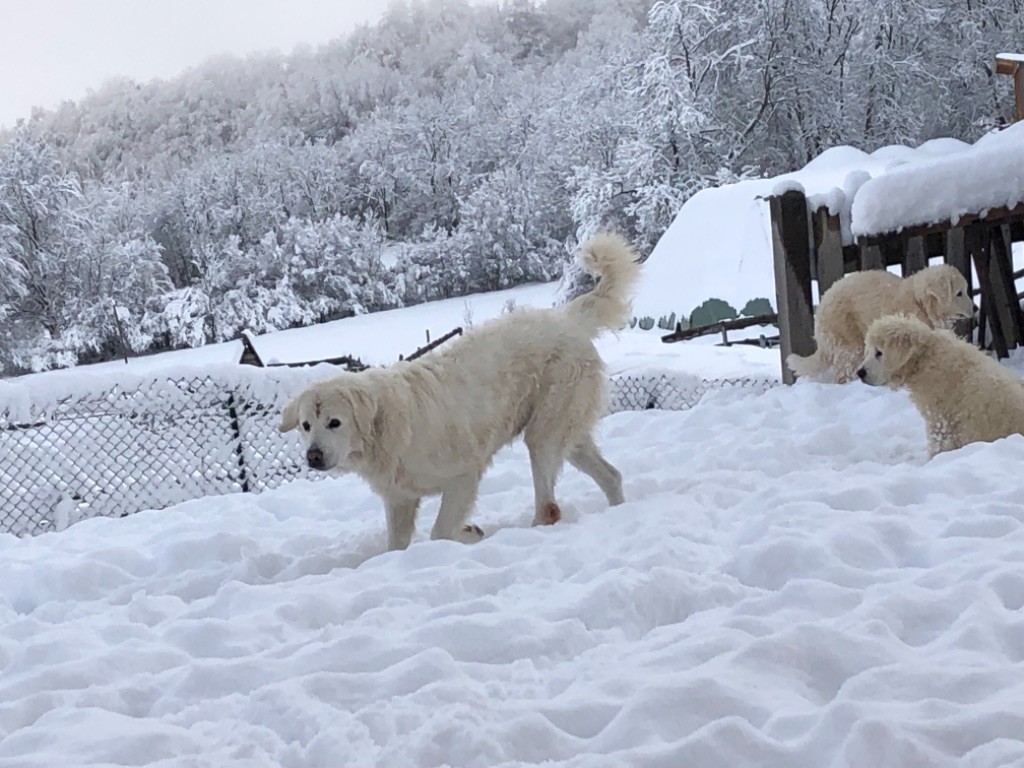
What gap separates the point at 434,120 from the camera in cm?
1609

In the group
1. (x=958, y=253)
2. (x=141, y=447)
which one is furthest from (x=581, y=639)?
(x=958, y=253)

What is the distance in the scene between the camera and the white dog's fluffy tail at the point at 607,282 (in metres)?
3.74

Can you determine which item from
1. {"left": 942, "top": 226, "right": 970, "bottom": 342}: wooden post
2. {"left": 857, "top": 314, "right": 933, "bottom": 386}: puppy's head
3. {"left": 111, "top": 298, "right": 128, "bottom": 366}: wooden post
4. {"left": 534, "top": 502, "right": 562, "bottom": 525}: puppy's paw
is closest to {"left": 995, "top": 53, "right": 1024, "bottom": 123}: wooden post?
{"left": 942, "top": 226, "right": 970, "bottom": 342}: wooden post

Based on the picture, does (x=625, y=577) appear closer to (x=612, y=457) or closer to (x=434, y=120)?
(x=612, y=457)

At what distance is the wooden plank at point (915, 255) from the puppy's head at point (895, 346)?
8.47 feet

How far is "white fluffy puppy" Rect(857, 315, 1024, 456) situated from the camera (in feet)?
11.3

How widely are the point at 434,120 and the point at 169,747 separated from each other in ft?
51.9

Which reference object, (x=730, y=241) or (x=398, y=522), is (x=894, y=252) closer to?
(x=398, y=522)

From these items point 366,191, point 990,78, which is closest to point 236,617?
point 366,191

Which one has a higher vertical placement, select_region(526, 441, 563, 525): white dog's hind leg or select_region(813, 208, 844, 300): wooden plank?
select_region(813, 208, 844, 300): wooden plank

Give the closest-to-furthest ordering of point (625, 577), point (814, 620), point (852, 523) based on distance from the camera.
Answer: point (814, 620) → point (625, 577) → point (852, 523)

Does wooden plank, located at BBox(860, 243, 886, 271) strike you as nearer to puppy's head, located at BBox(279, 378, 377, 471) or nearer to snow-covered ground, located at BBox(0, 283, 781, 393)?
snow-covered ground, located at BBox(0, 283, 781, 393)

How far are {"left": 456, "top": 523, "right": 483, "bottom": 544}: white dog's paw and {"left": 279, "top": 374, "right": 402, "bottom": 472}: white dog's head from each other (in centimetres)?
54

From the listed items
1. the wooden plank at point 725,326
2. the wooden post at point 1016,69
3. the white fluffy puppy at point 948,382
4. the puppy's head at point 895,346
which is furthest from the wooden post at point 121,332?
the wooden post at point 1016,69
